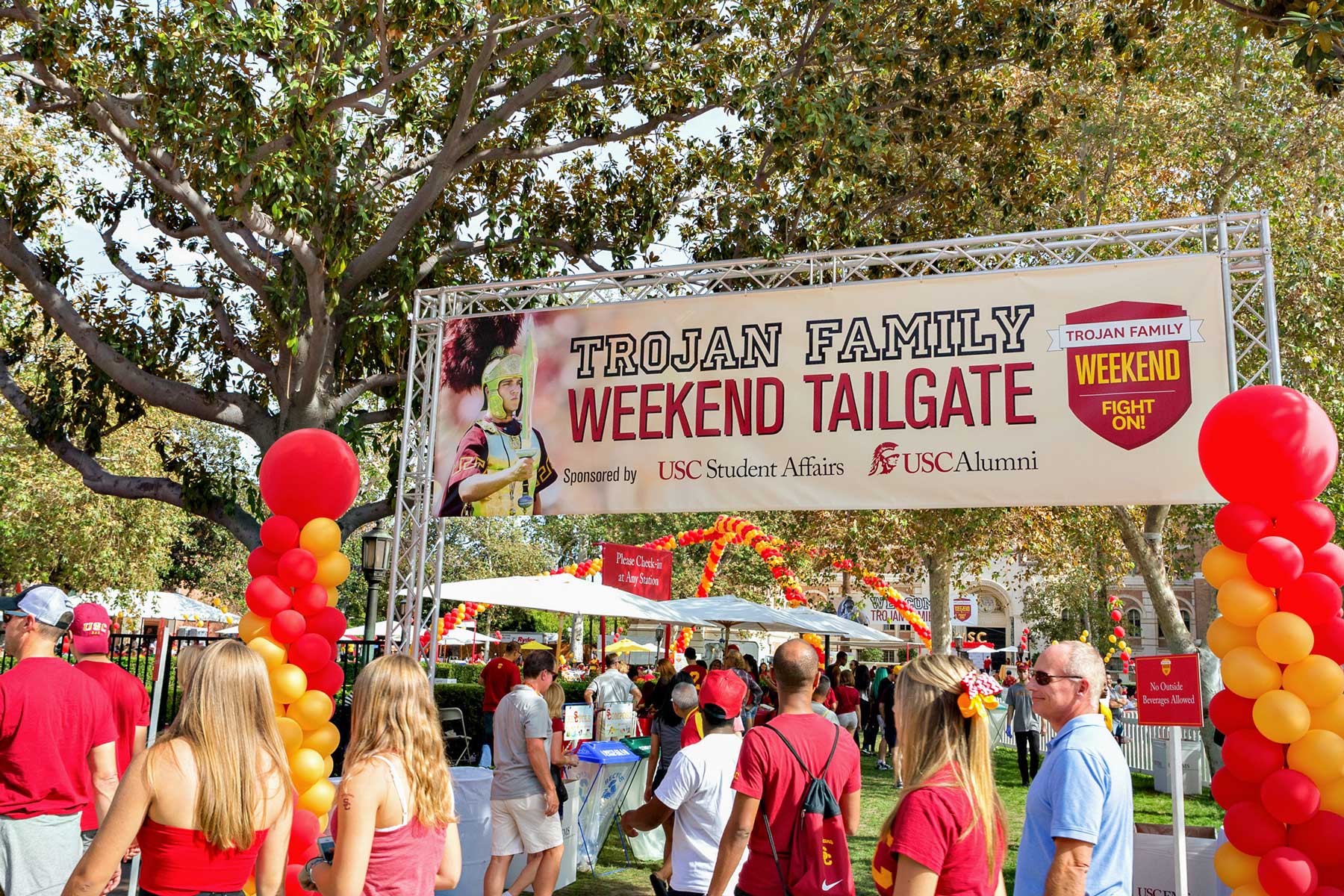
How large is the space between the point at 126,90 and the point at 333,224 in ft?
7.78

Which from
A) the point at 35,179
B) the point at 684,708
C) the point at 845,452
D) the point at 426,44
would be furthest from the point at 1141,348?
the point at 35,179

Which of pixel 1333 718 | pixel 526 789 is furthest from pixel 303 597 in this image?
pixel 1333 718

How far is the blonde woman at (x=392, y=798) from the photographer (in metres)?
3.09

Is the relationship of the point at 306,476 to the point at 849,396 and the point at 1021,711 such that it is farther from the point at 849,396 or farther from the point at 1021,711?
the point at 1021,711

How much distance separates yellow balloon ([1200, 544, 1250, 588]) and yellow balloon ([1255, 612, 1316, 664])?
0.30m

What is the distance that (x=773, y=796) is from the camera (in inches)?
145

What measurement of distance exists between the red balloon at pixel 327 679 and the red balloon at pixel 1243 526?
5463 millimetres

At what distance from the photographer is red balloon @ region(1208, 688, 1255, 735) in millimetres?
5504

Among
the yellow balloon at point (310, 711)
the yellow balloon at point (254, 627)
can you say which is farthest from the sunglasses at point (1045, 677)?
the yellow balloon at point (254, 627)

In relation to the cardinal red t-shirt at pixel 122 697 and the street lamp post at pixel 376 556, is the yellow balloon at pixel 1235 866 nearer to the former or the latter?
the cardinal red t-shirt at pixel 122 697

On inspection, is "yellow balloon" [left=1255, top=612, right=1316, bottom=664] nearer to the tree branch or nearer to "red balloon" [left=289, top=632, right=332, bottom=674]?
"red balloon" [left=289, top=632, right=332, bottom=674]

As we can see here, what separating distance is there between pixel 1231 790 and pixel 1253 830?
0.83 ft

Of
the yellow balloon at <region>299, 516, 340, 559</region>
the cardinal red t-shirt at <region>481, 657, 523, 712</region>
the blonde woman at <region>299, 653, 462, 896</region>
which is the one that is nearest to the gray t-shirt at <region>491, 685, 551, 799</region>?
the yellow balloon at <region>299, 516, 340, 559</region>

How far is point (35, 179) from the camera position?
12.1 meters
